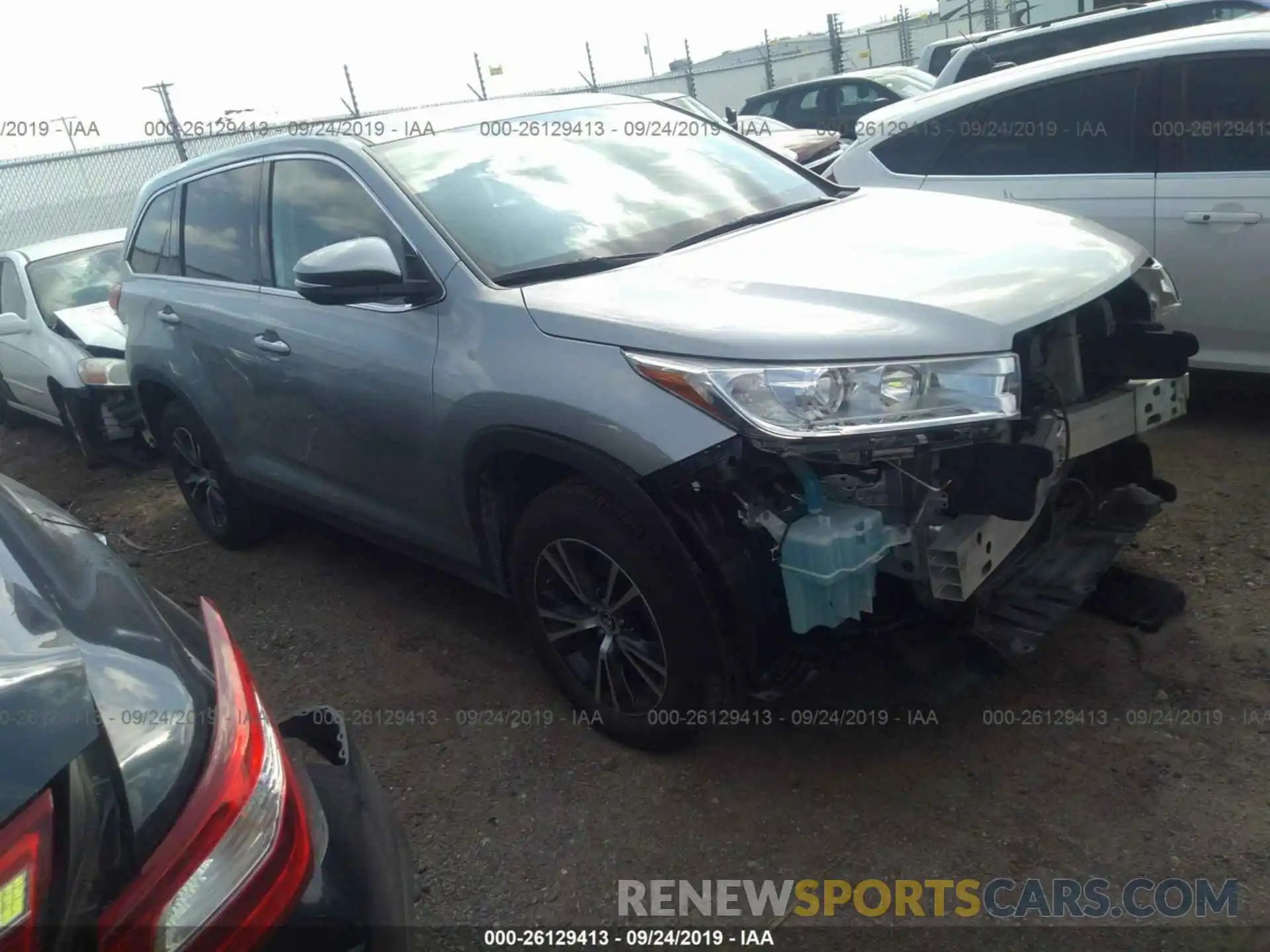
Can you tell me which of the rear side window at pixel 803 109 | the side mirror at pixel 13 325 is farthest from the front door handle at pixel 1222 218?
the rear side window at pixel 803 109

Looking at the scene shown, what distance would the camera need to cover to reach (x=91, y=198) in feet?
45.0

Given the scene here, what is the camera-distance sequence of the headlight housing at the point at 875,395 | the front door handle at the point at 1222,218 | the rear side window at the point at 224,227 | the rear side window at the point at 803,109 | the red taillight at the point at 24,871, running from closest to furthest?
the red taillight at the point at 24,871 → the headlight housing at the point at 875,395 → the rear side window at the point at 224,227 → the front door handle at the point at 1222,218 → the rear side window at the point at 803,109

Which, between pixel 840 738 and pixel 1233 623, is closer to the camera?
pixel 840 738

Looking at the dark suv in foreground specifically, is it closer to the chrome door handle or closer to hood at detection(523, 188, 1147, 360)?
hood at detection(523, 188, 1147, 360)

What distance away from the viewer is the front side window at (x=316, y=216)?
3.44 metres

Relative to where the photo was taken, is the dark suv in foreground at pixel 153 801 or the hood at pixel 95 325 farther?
the hood at pixel 95 325

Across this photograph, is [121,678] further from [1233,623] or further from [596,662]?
[1233,623]

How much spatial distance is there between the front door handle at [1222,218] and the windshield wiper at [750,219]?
5.72 feet

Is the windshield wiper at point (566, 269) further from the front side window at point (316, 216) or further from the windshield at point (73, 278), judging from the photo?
the windshield at point (73, 278)

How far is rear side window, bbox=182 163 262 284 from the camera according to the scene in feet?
13.8

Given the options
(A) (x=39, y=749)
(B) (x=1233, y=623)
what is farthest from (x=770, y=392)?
(B) (x=1233, y=623)

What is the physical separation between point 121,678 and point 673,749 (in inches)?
69.8

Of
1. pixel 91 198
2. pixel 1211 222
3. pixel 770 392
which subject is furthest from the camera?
pixel 91 198

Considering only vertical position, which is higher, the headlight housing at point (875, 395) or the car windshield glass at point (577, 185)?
the car windshield glass at point (577, 185)
